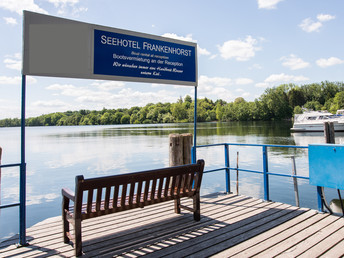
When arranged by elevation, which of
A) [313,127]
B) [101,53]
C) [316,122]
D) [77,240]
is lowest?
[77,240]

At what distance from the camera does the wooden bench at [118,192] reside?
3.02m

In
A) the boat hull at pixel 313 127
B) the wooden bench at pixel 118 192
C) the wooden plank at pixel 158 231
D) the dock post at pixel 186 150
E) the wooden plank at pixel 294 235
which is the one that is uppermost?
the boat hull at pixel 313 127

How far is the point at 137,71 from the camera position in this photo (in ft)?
15.0

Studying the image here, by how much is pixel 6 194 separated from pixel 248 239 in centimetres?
1487

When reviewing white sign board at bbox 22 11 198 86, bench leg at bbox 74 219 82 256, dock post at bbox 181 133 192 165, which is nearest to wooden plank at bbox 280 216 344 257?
bench leg at bbox 74 219 82 256

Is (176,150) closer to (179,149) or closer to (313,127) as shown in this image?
(179,149)

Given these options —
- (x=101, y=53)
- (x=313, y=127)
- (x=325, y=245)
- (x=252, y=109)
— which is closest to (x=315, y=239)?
(x=325, y=245)

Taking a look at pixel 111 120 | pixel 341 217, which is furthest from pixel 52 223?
pixel 111 120

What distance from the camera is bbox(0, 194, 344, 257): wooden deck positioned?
3.10 metres

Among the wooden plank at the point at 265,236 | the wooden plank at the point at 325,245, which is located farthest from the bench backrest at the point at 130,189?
the wooden plank at the point at 325,245

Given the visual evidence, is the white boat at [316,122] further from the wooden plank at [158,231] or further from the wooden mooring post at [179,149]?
the wooden plank at [158,231]

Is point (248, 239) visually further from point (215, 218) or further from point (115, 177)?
point (115, 177)

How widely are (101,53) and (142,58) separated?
73cm

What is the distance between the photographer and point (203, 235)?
3.55 m
